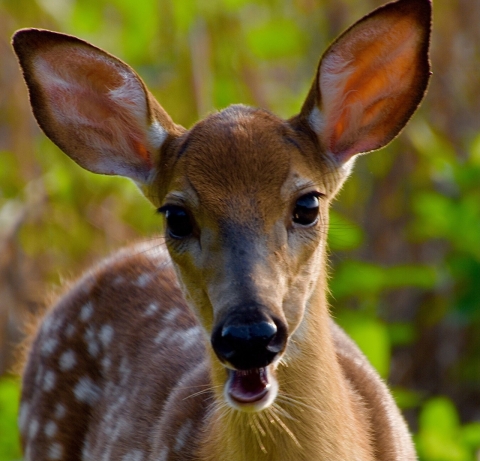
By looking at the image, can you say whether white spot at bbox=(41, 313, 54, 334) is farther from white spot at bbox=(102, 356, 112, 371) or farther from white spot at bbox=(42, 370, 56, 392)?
white spot at bbox=(102, 356, 112, 371)

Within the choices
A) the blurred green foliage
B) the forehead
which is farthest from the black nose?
the blurred green foliage

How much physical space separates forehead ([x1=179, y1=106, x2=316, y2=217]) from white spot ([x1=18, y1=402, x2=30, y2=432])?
186 centimetres

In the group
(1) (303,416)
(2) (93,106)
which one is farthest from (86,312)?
(1) (303,416)

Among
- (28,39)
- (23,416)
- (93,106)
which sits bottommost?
(23,416)

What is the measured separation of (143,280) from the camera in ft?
16.2

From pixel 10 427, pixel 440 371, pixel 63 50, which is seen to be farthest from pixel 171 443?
pixel 440 371

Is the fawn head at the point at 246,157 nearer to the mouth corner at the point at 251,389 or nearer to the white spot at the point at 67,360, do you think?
the mouth corner at the point at 251,389

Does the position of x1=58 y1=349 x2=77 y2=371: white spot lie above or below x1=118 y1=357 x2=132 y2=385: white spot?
below

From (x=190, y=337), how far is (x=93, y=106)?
1.01 meters

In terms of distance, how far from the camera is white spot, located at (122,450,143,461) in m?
4.29

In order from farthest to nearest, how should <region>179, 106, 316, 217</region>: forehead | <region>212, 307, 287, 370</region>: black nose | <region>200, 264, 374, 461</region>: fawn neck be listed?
1. <region>200, 264, 374, 461</region>: fawn neck
2. <region>179, 106, 316, 217</region>: forehead
3. <region>212, 307, 287, 370</region>: black nose

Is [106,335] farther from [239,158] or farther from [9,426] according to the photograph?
[239,158]

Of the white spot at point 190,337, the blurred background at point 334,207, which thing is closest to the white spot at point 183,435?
the white spot at point 190,337

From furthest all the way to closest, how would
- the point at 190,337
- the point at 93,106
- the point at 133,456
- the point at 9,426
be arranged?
1. the point at 9,426
2. the point at 190,337
3. the point at 133,456
4. the point at 93,106
